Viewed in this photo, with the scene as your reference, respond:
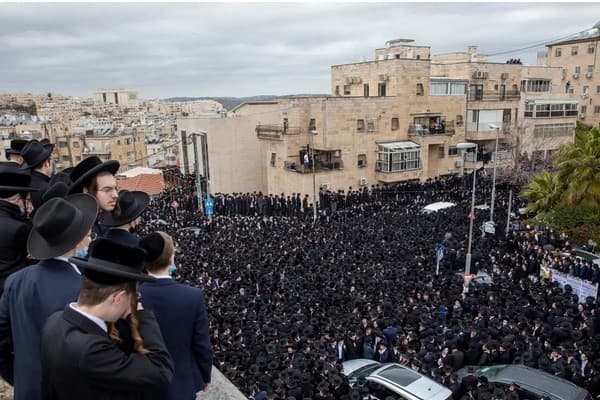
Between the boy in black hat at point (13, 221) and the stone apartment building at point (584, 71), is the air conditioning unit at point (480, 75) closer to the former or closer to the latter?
the stone apartment building at point (584, 71)

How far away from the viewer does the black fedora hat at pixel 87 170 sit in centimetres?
→ 394

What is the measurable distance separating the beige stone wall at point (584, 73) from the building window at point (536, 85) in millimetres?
3737

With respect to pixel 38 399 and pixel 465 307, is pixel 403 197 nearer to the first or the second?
pixel 465 307

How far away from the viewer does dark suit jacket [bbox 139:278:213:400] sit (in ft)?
10.9

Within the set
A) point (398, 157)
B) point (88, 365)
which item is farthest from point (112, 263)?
point (398, 157)

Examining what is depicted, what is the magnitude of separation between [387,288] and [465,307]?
214 centimetres

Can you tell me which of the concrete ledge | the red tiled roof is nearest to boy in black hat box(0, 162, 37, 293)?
the concrete ledge

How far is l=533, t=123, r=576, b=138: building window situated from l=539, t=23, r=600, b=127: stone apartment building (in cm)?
809

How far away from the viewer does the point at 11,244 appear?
377 centimetres

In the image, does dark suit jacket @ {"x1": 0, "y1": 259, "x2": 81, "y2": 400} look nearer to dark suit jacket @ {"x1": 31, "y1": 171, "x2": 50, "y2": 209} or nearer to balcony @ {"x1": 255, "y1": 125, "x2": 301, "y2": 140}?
dark suit jacket @ {"x1": 31, "y1": 171, "x2": 50, "y2": 209}

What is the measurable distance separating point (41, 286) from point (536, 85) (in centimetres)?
4670

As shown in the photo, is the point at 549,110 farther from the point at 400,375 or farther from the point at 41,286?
the point at 41,286

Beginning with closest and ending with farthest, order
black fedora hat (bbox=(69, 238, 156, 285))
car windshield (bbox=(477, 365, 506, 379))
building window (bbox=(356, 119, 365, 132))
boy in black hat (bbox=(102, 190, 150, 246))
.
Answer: black fedora hat (bbox=(69, 238, 156, 285)) → boy in black hat (bbox=(102, 190, 150, 246)) → car windshield (bbox=(477, 365, 506, 379)) → building window (bbox=(356, 119, 365, 132))

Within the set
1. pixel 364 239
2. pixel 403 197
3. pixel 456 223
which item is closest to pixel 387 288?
pixel 364 239
